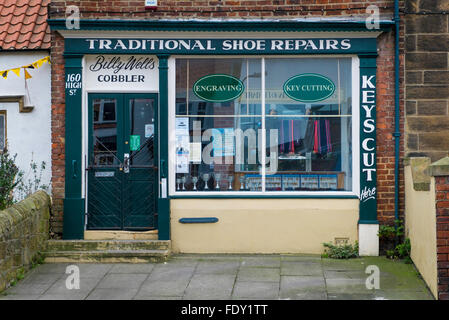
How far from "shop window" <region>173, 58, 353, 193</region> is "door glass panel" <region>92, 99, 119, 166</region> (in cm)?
103

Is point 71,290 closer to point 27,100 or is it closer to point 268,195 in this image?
point 268,195

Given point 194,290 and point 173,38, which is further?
point 173,38

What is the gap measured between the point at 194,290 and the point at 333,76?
13.7 ft

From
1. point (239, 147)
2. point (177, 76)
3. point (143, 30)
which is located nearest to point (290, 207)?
point (239, 147)

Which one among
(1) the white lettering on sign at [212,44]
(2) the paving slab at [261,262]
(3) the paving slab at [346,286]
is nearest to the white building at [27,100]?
(1) the white lettering on sign at [212,44]

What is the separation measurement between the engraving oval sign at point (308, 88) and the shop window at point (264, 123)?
2cm

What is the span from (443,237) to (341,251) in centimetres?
260

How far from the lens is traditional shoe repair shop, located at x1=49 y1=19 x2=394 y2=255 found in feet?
32.0

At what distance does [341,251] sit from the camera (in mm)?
9586

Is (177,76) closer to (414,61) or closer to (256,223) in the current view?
(256,223)

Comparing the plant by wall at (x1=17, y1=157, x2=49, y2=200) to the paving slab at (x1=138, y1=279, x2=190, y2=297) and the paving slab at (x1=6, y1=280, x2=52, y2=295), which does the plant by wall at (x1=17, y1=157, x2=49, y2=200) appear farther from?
the paving slab at (x1=138, y1=279, x2=190, y2=297)

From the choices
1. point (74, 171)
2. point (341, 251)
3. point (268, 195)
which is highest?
point (74, 171)

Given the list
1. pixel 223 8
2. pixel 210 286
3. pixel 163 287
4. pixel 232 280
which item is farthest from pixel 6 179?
pixel 223 8

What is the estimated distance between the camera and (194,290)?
7.93 meters
